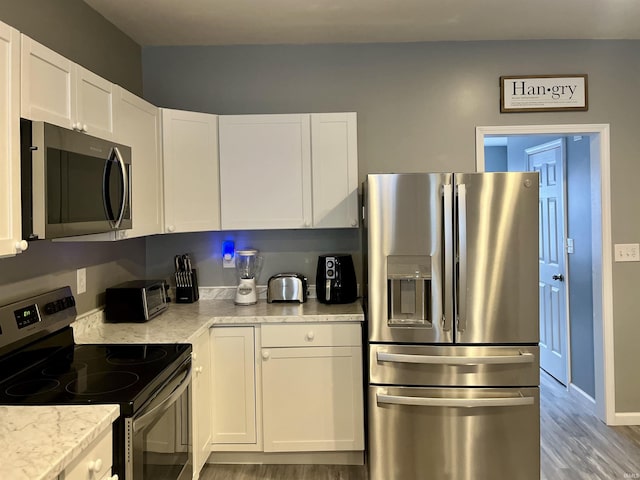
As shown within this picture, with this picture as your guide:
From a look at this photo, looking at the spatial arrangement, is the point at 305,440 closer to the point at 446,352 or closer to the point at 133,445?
the point at 446,352

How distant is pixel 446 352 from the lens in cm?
246

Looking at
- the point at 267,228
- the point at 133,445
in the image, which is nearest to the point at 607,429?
the point at 267,228

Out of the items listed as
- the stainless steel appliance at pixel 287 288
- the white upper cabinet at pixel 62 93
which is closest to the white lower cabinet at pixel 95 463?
the white upper cabinet at pixel 62 93

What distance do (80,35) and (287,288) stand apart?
1.82 meters

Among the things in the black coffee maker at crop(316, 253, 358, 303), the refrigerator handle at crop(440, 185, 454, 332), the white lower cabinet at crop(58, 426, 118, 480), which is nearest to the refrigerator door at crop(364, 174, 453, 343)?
the refrigerator handle at crop(440, 185, 454, 332)

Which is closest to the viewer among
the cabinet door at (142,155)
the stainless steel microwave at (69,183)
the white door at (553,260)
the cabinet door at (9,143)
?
the cabinet door at (9,143)

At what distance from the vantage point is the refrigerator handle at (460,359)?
7.92 ft

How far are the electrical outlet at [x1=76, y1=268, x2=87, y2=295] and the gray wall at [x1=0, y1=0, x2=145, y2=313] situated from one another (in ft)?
0.08

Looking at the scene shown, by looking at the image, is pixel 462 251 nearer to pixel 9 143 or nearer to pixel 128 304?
pixel 128 304

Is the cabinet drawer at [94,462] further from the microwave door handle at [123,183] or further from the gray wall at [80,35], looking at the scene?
the gray wall at [80,35]

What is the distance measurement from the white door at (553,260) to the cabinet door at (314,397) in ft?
6.94

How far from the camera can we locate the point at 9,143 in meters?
1.48

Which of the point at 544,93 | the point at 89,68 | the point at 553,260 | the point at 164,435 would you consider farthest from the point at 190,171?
the point at 553,260

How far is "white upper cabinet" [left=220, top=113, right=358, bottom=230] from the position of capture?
295 cm
